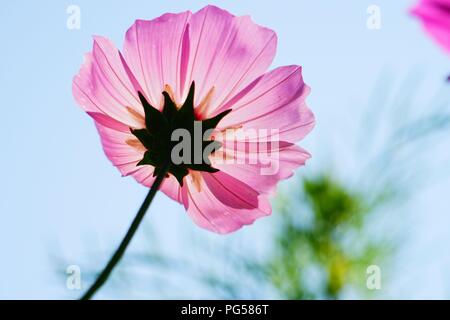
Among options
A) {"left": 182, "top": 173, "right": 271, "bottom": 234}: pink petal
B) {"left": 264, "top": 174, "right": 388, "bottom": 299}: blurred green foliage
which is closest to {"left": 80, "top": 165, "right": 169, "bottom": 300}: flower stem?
{"left": 182, "top": 173, "right": 271, "bottom": 234}: pink petal

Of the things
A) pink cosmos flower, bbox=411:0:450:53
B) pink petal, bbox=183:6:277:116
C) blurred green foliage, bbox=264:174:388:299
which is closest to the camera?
pink cosmos flower, bbox=411:0:450:53

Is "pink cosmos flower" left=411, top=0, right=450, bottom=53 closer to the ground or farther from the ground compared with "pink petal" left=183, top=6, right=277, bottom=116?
closer to the ground

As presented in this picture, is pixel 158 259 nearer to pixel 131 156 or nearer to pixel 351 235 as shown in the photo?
pixel 351 235

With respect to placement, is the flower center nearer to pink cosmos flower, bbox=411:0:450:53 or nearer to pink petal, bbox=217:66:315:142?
pink petal, bbox=217:66:315:142

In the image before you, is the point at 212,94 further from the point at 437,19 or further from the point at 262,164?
the point at 437,19
